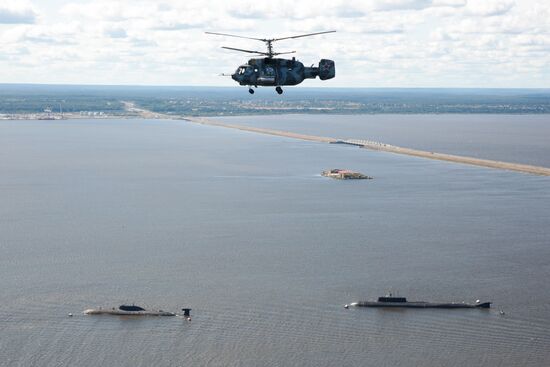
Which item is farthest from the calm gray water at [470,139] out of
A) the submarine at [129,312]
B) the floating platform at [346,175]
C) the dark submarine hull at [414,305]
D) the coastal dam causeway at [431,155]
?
the submarine at [129,312]

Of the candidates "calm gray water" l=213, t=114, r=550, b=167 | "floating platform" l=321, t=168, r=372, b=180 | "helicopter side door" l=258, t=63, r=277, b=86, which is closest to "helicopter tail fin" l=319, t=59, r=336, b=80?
"helicopter side door" l=258, t=63, r=277, b=86

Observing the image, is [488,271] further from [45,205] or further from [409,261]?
[45,205]

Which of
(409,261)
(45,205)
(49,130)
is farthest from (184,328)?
(49,130)

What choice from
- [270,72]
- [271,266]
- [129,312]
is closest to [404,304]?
[271,266]

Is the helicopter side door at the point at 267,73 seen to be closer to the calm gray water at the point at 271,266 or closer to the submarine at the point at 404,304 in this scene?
the calm gray water at the point at 271,266

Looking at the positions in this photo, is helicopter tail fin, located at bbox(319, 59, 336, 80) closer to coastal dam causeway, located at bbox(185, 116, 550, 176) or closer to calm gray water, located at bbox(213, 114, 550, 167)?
coastal dam causeway, located at bbox(185, 116, 550, 176)

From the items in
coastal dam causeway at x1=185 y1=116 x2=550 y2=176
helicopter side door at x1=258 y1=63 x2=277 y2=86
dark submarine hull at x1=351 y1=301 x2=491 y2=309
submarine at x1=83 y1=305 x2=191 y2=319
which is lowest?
coastal dam causeway at x1=185 y1=116 x2=550 y2=176
